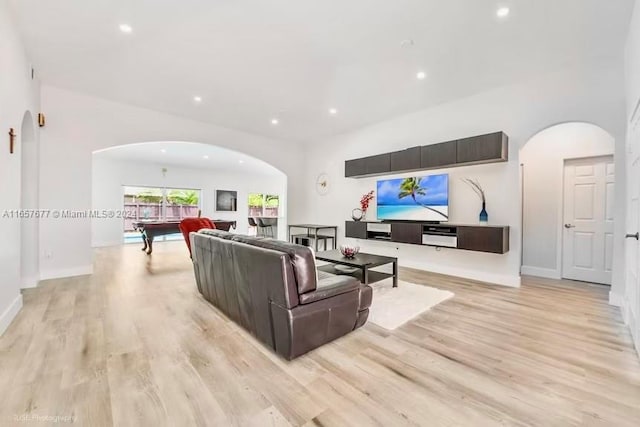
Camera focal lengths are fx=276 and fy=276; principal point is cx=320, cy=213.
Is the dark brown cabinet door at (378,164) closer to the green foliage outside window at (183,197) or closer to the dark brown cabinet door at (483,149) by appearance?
the dark brown cabinet door at (483,149)

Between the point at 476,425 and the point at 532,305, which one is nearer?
the point at 476,425

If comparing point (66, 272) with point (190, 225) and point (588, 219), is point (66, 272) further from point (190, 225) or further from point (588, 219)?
point (588, 219)

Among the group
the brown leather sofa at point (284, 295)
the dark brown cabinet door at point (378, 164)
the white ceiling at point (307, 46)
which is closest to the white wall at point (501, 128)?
the white ceiling at point (307, 46)

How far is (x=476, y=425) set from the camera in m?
1.40

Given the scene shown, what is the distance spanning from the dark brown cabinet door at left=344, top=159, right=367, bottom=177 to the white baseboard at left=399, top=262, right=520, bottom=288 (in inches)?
82.4

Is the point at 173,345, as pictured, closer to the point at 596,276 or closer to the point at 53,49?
the point at 53,49

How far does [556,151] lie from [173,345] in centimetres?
582

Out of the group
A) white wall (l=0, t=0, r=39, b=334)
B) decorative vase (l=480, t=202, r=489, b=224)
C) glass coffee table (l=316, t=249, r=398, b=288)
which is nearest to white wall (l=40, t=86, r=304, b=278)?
white wall (l=0, t=0, r=39, b=334)

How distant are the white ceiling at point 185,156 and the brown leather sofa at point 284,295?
4.47 meters

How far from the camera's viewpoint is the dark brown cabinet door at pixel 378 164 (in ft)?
16.8

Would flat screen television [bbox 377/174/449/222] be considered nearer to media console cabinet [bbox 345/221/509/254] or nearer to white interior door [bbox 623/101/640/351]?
media console cabinet [bbox 345/221/509/254]

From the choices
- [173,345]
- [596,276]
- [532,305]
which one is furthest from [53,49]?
[596,276]

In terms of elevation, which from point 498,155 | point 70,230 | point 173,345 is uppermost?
point 498,155

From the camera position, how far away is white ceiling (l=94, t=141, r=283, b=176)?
22.2 ft
